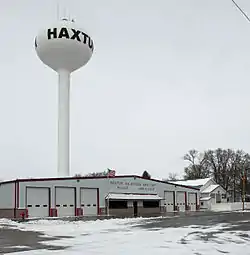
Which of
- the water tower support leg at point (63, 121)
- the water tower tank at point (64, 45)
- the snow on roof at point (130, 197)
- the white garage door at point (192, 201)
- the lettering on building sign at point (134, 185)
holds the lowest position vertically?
the white garage door at point (192, 201)

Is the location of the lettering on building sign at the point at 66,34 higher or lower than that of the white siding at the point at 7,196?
higher

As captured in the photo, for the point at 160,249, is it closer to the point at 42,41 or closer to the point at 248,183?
the point at 42,41

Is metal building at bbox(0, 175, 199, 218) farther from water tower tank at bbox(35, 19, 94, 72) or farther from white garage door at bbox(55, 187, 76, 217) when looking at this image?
water tower tank at bbox(35, 19, 94, 72)

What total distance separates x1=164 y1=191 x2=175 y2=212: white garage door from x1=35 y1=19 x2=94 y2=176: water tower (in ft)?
47.3

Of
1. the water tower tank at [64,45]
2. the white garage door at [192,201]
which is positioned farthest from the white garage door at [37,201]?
the white garage door at [192,201]

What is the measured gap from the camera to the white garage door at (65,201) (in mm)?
40812

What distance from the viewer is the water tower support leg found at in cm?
4725

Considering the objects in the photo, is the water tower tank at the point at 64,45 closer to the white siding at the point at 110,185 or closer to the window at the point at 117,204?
the white siding at the point at 110,185

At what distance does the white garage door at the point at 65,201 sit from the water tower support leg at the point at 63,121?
5.04 meters

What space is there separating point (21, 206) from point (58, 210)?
3950 millimetres

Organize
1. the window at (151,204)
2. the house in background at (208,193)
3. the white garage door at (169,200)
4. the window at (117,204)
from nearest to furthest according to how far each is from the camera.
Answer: the window at (117,204) → the window at (151,204) → the white garage door at (169,200) → the house in background at (208,193)

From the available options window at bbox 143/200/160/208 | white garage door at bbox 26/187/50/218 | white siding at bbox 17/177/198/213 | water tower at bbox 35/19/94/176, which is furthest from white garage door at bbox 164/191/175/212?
white garage door at bbox 26/187/50/218

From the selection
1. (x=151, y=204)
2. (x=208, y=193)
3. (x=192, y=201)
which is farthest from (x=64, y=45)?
(x=208, y=193)

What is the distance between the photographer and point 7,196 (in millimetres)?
38438
